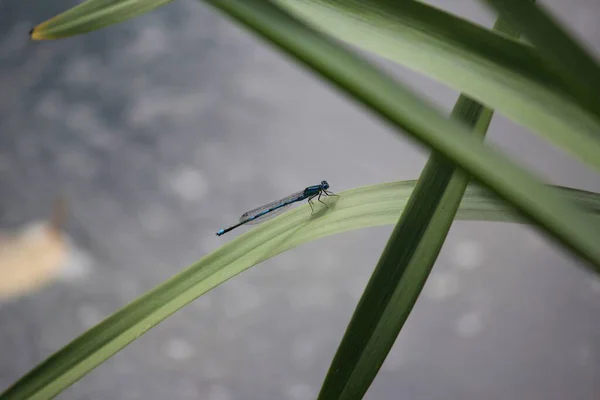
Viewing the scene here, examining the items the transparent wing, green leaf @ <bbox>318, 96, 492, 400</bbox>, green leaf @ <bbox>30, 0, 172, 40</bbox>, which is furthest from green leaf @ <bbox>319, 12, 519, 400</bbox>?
the transparent wing

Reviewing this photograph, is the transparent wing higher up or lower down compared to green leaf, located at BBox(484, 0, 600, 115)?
higher up

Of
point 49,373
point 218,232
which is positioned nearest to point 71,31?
point 49,373

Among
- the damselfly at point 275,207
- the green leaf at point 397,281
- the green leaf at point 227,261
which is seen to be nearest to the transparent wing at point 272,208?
the damselfly at point 275,207

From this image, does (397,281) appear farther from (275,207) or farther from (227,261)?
(275,207)

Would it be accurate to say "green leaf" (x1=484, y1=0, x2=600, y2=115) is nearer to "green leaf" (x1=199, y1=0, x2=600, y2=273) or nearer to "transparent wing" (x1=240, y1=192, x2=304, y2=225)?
"green leaf" (x1=199, y1=0, x2=600, y2=273)

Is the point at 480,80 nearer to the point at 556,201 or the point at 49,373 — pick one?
the point at 556,201

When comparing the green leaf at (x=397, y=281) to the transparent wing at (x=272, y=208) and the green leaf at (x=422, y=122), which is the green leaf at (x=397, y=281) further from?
the transparent wing at (x=272, y=208)

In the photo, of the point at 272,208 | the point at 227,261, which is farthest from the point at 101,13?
the point at 272,208
